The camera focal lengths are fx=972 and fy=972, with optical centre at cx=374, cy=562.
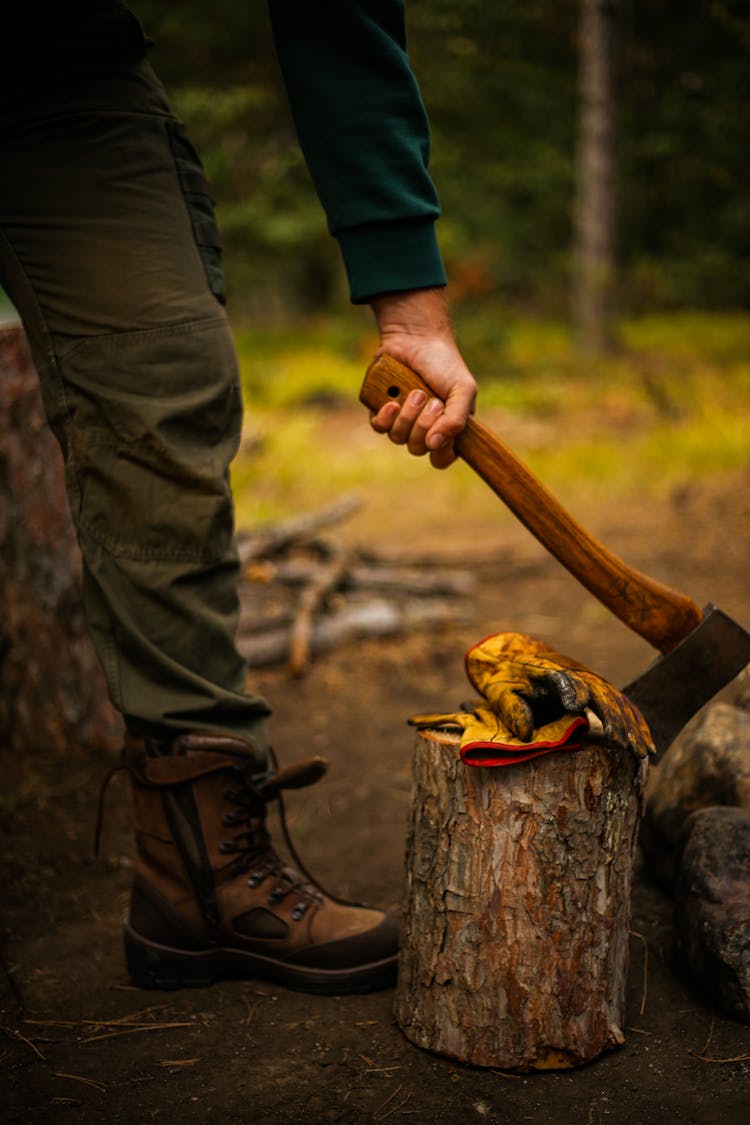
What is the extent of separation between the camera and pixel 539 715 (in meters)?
1.68

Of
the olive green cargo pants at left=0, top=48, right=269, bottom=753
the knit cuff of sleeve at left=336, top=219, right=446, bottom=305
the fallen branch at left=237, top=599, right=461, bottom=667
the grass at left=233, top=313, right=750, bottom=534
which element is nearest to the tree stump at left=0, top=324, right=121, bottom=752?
the fallen branch at left=237, top=599, right=461, bottom=667

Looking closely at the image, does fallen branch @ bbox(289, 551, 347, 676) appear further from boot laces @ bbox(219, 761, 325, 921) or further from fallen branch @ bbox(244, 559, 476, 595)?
boot laces @ bbox(219, 761, 325, 921)

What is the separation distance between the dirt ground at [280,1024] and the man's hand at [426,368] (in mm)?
1020

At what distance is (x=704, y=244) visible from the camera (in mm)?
Answer: 13125

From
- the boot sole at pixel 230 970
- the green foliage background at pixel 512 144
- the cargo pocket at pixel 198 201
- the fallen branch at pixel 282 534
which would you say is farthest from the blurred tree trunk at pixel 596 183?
the boot sole at pixel 230 970

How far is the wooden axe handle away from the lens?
5.84 ft

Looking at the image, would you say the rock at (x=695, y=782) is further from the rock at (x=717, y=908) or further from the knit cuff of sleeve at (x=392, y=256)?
the knit cuff of sleeve at (x=392, y=256)

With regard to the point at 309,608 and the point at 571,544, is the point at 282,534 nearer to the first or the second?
the point at 309,608

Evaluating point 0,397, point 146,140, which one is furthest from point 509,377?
point 146,140

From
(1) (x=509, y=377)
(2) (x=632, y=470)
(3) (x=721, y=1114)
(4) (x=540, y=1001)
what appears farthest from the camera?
(1) (x=509, y=377)

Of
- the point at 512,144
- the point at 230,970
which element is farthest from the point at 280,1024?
the point at 512,144

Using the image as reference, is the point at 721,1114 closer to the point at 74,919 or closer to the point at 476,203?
the point at 74,919

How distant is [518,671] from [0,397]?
1.78 metres

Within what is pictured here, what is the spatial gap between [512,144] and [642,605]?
1439 centimetres
